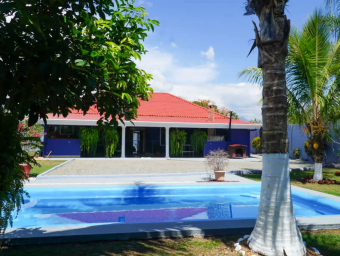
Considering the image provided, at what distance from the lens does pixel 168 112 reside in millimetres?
25781

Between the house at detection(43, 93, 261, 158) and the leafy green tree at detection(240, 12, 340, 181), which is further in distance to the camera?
the house at detection(43, 93, 261, 158)

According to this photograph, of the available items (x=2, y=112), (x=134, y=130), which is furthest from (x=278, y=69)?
(x=134, y=130)

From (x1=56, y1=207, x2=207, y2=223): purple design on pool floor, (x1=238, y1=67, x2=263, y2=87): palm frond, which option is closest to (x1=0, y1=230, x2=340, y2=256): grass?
(x1=56, y1=207, x2=207, y2=223): purple design on pool floor

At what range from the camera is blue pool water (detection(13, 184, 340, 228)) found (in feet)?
22.1

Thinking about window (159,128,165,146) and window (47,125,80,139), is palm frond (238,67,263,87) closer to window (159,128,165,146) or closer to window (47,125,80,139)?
window (159,128,165,146)

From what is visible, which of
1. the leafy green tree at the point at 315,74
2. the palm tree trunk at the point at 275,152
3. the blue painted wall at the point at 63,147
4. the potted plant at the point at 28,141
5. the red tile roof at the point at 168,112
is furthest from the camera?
the red tile roof at the point at 168,112

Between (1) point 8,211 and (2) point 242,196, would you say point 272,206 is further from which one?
(2) point 242,196

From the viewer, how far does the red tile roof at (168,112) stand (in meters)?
22.9

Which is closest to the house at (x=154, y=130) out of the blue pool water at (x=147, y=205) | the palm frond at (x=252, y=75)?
the palm frond at (x=252, y=75)

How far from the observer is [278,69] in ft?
13.4

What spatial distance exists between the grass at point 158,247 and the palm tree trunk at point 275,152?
21.2 inches

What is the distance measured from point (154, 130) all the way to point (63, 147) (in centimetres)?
774

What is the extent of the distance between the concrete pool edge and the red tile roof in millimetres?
17271

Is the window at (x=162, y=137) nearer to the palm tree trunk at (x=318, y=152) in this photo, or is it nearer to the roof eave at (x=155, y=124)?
the roof eave at (x=155, y=124)
